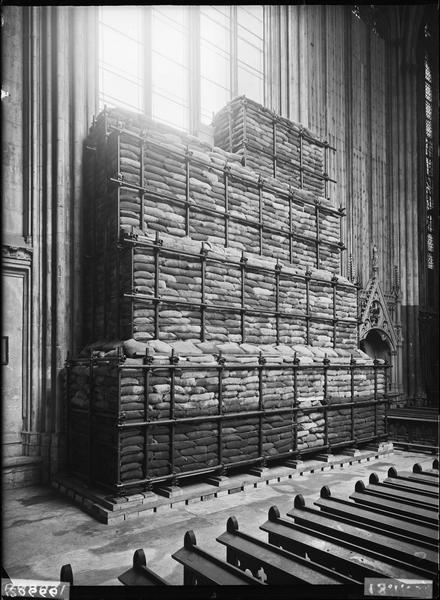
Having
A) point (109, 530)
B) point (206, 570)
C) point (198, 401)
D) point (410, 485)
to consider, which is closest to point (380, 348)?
point (198, 401)

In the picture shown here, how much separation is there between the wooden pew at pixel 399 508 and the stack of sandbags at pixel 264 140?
735 cm

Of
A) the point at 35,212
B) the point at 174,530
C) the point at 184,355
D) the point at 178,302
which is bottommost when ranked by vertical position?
the point at 174,530

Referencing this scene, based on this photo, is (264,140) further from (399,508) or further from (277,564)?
(277,564)

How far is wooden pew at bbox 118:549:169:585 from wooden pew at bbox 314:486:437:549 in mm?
1850

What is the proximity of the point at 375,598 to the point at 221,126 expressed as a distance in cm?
1003

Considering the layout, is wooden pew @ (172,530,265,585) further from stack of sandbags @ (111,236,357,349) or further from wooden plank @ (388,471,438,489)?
stack of sandbags @ (111,236,357,349)

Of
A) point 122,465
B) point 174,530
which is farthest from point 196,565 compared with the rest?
point 122,465

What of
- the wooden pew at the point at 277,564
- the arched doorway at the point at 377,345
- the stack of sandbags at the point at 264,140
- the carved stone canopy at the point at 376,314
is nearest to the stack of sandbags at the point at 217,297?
the stack of sandbags at the point at 264,140

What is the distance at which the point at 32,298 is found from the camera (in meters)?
7.73

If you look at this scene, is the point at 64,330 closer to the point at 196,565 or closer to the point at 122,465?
the point at 122,465

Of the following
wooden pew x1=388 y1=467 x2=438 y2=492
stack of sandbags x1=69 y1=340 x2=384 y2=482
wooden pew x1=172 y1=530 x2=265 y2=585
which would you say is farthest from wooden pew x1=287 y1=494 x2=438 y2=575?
→ stack of sandbags x1=69 y1=340 x2=384 y2=482

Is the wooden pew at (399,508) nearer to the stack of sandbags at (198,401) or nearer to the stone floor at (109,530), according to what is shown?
the stone floor at (109,530)

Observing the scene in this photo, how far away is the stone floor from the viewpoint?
167 inches

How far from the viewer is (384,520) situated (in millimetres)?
3783
